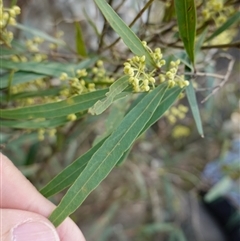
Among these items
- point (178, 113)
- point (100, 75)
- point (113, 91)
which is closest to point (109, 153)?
point (113, 91)

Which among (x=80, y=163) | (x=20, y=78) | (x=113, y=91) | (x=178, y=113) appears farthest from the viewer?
(x=178, y=113)

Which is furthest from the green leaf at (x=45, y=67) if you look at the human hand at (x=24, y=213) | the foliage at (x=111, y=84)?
the human hand at (x=24, y=213)

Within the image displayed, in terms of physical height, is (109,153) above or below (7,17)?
below

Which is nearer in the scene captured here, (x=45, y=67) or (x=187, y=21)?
(x=187, y=21)

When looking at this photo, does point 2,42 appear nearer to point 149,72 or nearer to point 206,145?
point 149,72

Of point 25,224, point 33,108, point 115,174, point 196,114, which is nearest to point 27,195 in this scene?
point 25,224

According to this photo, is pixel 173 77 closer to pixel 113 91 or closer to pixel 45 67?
pixel 113 91

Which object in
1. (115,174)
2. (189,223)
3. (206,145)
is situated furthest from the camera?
(189,223)
